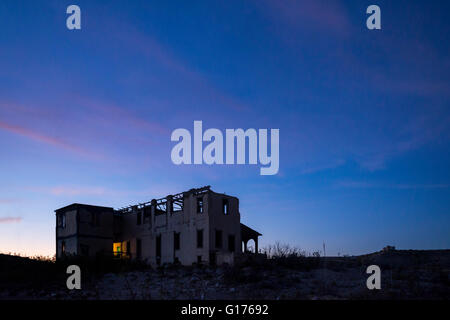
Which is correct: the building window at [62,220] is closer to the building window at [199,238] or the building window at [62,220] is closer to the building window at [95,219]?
the building window at [95,219]

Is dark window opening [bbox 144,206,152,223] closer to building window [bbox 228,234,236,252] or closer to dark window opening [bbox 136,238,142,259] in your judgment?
dark window opening [bbox 136,238,142,259]

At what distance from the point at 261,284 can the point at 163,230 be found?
65.3ft

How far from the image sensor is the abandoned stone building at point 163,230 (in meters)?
33.9

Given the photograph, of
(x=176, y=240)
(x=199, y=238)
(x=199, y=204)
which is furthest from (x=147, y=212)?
(x=199, y=238)

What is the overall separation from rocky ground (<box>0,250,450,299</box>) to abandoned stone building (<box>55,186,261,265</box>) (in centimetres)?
745

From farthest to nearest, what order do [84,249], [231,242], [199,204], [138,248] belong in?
[138,248] < [84,249] < [231,242] < [199,204]

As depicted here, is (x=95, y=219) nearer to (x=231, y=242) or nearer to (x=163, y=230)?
(x=163, y=230)

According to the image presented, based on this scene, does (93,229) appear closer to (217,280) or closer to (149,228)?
(149,228)

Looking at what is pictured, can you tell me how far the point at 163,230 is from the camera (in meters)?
37.7

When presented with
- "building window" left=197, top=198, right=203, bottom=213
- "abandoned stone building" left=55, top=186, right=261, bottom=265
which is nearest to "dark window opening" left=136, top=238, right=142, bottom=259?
"abandoned stone building" left=55, top=186, right=261, bottom=265

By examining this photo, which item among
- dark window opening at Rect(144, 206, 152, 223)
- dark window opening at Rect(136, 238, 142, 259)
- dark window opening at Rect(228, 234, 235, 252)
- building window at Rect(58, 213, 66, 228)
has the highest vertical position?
dark window opening at Rect(144, 206, 152, 223)

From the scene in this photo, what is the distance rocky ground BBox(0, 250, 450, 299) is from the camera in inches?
642

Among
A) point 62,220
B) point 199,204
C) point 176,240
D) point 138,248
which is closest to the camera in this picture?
point 199,204
